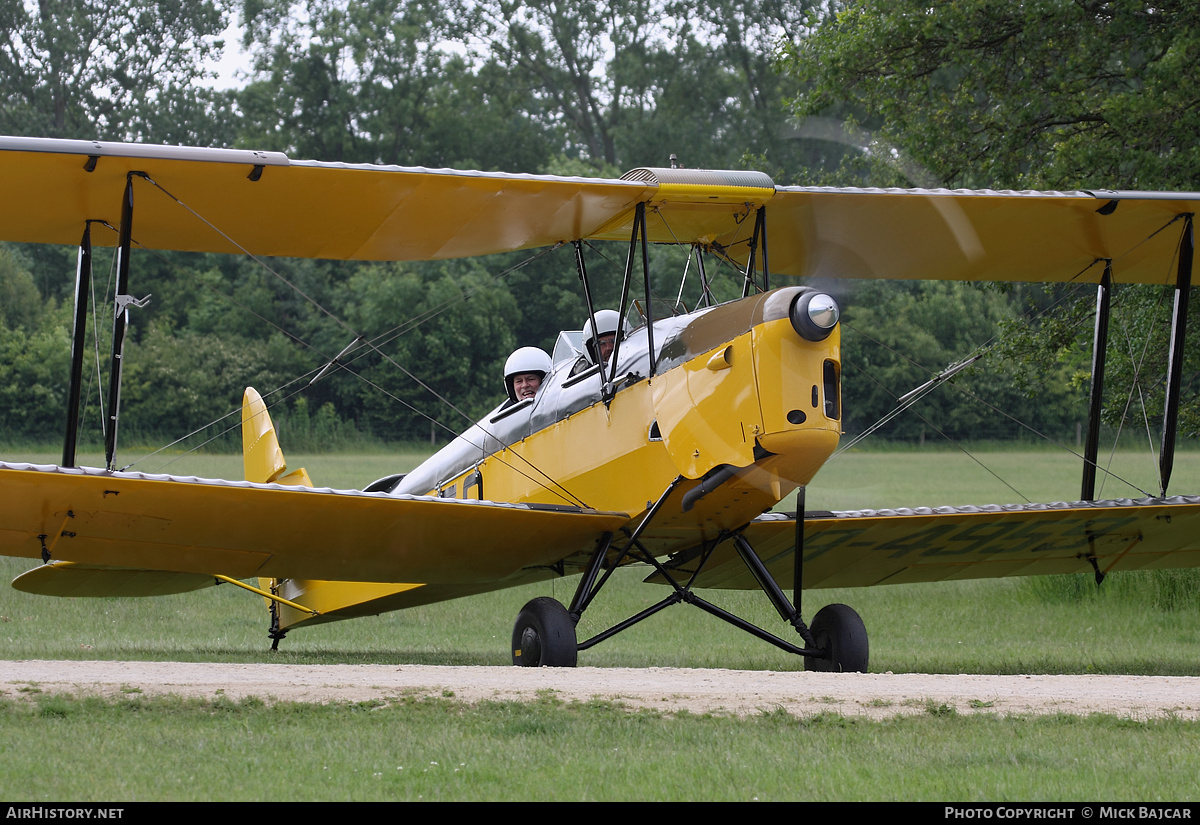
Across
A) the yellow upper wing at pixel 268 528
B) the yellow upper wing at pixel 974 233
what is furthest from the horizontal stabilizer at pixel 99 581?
the yellow upper wing at pixel 974 233

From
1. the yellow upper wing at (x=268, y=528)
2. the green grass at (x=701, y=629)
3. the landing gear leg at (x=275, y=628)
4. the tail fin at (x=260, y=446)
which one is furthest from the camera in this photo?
the landing gear leg at (x=275, y=628)

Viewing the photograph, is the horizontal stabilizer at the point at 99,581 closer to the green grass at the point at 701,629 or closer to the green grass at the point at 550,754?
the green grass at the point at 701,629

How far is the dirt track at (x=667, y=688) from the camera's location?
5930 mm

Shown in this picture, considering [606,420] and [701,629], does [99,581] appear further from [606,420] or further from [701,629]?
[701,629]

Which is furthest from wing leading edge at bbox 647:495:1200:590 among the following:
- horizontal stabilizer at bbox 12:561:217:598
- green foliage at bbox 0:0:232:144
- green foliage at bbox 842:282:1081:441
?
green foliage at bbox 0:0:232:144

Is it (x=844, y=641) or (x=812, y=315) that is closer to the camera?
(x=812, y=315)

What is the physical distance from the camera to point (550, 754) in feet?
16.0

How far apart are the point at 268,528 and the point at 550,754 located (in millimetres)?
3595

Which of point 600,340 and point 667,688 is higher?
point 600,340

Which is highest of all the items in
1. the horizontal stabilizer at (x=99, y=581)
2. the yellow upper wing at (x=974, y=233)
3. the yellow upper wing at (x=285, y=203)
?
the yellow upper wing at (x=974, y=233)

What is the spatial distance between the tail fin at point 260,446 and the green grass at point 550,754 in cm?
608

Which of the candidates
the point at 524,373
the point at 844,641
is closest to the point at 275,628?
the point at 524,373

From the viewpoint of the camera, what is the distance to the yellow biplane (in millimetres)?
7398

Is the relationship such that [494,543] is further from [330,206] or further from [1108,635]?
[1108,635]
